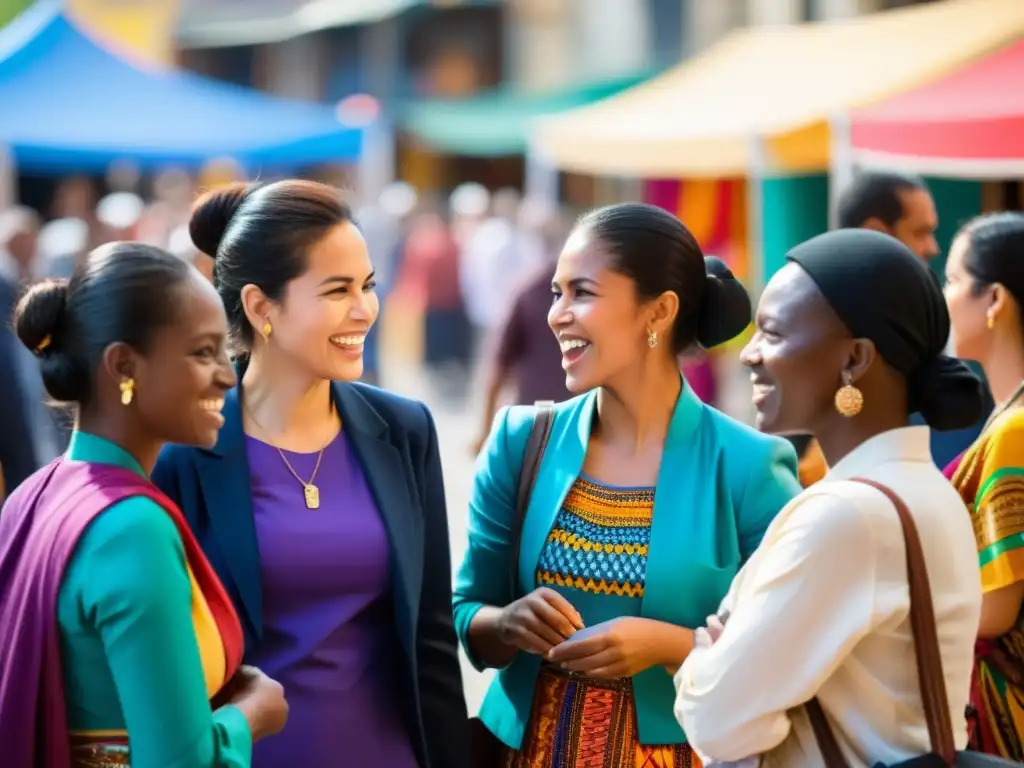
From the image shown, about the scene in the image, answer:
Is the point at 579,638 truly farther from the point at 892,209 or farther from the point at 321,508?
the point at 892,209

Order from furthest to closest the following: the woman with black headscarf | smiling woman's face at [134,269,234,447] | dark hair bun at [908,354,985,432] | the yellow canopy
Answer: the yellow canopy, dark hair bun at [908,354,985,432], smiling woman's face at [134,269,234,447], the woman with black headscarf

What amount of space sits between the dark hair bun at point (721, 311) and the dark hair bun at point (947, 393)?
735 mm

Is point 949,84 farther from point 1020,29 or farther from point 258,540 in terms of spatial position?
point 258,540

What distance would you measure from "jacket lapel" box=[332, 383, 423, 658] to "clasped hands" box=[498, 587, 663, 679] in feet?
0.73

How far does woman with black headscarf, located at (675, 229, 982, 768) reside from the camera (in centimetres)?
262

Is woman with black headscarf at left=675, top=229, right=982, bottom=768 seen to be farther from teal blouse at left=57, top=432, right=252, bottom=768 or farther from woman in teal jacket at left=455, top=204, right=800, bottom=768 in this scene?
teal blouse at left=57, top=432, right=252, bottom=768

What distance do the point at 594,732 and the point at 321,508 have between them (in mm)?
731

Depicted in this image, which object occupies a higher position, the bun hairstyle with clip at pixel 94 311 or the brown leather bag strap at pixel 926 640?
the bun hairstyle with clip at pixel 94 311

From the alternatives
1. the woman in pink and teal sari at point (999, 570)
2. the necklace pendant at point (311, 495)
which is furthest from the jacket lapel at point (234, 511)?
the woman in pink and teal sari at point (999, 570)

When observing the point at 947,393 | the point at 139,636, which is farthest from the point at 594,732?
the point at 139,636

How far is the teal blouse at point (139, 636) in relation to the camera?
2.51 m

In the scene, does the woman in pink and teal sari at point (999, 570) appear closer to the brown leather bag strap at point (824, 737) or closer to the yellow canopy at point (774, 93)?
the brown leather bag strap at point (824, 737)

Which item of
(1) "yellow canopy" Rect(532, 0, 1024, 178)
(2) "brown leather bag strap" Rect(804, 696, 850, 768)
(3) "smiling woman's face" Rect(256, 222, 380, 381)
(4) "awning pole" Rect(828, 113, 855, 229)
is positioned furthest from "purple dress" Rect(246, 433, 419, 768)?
(1) "yellow canopy" Rect(532, 0, 1024, 178)

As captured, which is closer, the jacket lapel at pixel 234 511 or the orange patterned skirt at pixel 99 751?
the orange patterned skirt at pixel 99 751
